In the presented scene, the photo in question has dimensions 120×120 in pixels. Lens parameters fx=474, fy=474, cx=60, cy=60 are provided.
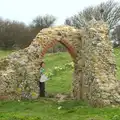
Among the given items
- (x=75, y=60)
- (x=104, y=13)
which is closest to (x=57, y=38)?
(x=75, y=60)

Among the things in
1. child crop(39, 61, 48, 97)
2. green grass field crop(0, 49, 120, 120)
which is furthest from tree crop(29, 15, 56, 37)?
child crop(39, 61, 48, 97)

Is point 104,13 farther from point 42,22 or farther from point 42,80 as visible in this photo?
point 42,80

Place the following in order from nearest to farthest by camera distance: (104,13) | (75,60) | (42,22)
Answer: (75,60), (104,13), (42,22)

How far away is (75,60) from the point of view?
24.7m

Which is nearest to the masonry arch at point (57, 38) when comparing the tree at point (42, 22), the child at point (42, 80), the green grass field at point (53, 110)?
the child at point (42, 80)

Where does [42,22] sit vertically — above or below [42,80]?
above

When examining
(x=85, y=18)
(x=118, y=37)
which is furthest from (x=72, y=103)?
(x=118, y=37)

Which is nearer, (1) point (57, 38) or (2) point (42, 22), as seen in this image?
(1) point (57, 38)

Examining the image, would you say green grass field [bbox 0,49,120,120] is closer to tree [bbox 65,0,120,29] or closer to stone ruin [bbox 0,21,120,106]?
stone ruin [bbox 0,21,120,106]

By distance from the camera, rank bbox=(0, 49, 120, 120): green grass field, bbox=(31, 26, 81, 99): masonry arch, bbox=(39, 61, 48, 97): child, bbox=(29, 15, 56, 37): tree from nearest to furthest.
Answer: bbox=(0, 49, 120, 120): green grass field, bbox=(31, 26, 81, 99): masonry arch, bbox=(39, 61, 48, 97): child, bbox=(29, 15, 56, 37): tree

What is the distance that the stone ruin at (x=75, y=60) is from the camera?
21406 millimetres

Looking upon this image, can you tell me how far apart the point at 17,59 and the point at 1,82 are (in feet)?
4.78

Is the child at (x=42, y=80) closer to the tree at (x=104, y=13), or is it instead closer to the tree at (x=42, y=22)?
the tree at (x=104, y=13)

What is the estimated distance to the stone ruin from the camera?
843 inches
